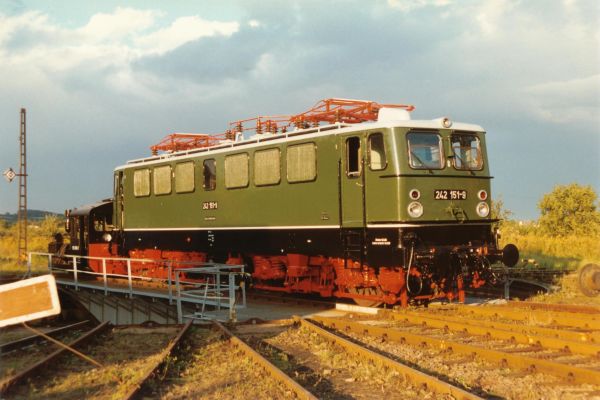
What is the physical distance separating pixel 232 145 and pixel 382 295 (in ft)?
20.3

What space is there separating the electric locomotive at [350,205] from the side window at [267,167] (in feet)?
0.13

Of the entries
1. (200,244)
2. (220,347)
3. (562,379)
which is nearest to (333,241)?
(220,347)

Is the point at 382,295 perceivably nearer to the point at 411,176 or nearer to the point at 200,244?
the point at 411,176

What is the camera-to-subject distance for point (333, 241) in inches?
550

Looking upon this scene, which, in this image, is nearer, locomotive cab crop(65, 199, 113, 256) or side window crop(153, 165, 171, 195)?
side window crop(153, 165, 171, 195)

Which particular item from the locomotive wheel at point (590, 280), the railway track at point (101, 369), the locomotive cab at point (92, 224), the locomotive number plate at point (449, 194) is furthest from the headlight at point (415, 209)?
the locomotive cab at point (92, 224)

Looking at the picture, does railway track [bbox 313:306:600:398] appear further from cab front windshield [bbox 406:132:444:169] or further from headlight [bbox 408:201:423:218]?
cab front windshield [bbox 406:132:444:169]

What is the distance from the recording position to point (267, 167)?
15.7 metres

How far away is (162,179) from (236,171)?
4.19 m

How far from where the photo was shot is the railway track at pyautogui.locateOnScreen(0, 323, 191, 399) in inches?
305

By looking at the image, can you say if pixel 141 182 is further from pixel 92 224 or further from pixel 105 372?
pixel 105 372

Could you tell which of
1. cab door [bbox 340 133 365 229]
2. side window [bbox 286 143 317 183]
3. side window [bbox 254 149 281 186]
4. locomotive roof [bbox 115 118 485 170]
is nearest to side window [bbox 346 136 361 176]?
cab door [bbox 340 133 365 229]

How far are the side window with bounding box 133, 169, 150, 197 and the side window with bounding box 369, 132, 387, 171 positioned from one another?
992cm

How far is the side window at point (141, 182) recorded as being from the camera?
20.8 m
